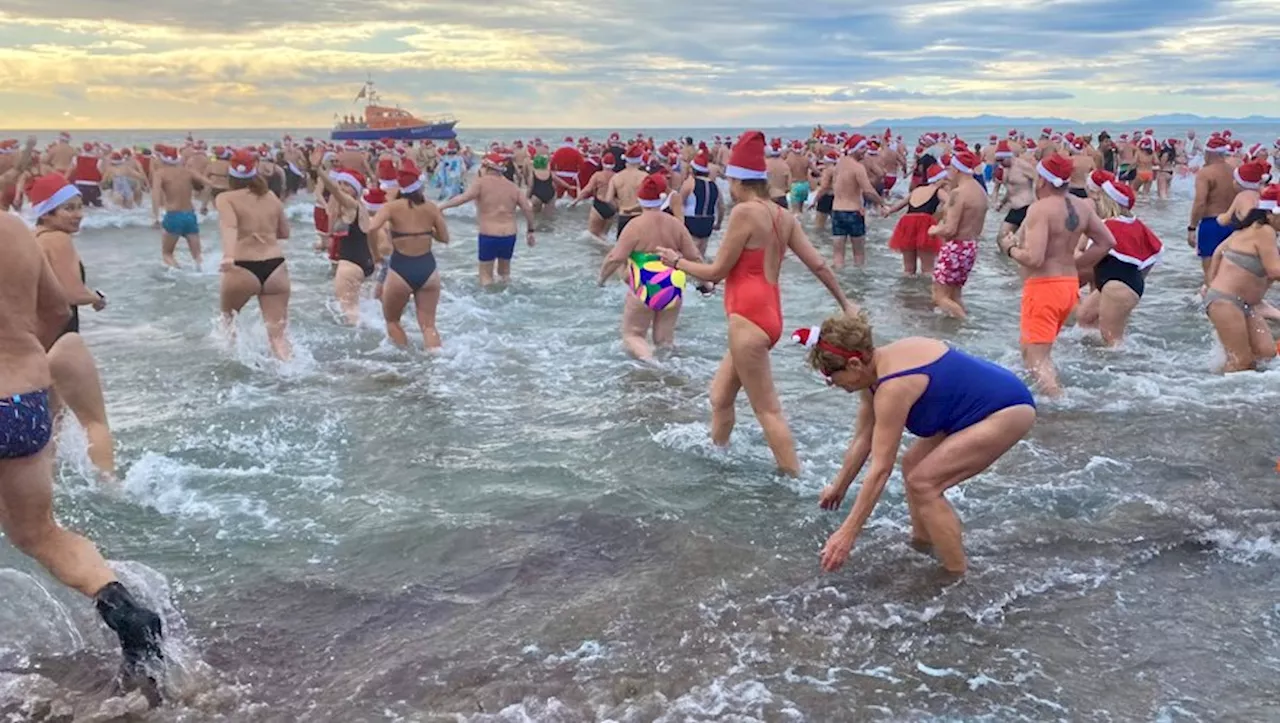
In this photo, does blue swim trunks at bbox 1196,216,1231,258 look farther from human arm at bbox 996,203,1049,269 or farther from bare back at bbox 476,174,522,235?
bare back at bbox 476,174,522,235

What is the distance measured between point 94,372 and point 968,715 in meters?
4.61

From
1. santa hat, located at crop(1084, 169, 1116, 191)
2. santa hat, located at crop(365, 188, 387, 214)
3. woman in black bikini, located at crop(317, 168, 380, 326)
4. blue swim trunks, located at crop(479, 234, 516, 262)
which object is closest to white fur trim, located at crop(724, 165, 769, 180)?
santa hat, located at crop(1084, 169, 1116, 191)

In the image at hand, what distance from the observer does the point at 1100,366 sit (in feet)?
26.8

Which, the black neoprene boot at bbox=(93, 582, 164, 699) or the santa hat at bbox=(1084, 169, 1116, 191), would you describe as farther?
the santa hat at bbox=(1084, 169, 1116, 191)

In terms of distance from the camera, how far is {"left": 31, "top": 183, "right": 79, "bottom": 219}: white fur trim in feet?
13.8

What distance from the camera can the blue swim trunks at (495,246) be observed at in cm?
1179

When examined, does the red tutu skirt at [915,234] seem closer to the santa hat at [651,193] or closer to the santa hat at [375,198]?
the santa hat at [651,193]

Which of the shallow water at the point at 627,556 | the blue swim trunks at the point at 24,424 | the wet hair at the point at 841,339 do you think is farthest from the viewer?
the wet hair at the point at 841,339

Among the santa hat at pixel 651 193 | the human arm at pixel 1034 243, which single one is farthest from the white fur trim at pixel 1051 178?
the santa hat at pixel 651 193

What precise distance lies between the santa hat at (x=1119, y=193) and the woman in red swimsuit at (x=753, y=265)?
13.5 ft

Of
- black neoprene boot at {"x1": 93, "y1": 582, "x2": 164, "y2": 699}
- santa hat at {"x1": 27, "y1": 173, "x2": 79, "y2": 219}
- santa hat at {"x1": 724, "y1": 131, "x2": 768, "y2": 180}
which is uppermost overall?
santa hat at {"x1": 724, "y1": 131, "x2": 768, "y2": 180}

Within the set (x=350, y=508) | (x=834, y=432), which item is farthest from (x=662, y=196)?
(x=350, y=508)

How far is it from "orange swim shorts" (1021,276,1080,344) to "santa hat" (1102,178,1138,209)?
1770 millimetres

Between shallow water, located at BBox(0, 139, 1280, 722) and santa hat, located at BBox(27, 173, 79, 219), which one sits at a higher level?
santa hat, located at BBox(27, 173, 79, 219)
